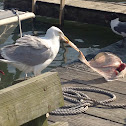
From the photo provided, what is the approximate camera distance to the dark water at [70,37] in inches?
385

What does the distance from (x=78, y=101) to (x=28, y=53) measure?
1300 mm

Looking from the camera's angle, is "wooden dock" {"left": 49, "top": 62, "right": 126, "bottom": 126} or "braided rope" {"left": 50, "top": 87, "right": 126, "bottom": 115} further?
"braided rope" {"left": 50, "top": 87, "right": 126, "bottom": 115}

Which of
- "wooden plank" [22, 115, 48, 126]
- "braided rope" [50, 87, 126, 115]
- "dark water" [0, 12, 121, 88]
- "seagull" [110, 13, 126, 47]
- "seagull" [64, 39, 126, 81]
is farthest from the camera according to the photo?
"seagull" [110, 13, 126, 47]

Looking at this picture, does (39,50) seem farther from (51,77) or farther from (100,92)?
(51,77)

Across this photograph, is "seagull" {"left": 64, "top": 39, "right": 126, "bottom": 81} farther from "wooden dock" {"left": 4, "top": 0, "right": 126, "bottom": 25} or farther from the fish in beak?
"wooden dock" {"left": 4, "top": 0, "right": 126, "bottom": 25}

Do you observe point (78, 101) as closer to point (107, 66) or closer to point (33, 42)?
point (33, 42)

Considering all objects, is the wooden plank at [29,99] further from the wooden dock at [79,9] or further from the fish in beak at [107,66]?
the wooden dock at [79,9]

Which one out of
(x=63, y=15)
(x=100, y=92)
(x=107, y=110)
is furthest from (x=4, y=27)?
(x=107, y=110)

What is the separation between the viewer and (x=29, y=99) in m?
2.42

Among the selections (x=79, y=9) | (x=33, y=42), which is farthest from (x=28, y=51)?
(x=79, y=9)

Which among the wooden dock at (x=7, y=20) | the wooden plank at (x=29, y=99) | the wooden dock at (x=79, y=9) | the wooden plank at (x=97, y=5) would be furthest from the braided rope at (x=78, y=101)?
the wooden plank at (x=97, y=5)

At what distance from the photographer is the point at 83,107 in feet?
16.2

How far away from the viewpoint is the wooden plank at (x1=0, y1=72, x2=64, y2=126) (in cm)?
227

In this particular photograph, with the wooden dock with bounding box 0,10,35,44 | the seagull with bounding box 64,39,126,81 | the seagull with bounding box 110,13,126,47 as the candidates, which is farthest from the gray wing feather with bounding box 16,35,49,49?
the seagull with bounding box 110,13,126,47
